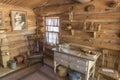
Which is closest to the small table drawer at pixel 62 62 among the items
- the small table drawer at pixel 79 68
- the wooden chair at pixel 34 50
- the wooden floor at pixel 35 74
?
the small table drawer at pixel 79 68

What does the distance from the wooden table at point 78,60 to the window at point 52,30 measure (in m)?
1.18

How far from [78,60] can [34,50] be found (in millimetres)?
2496

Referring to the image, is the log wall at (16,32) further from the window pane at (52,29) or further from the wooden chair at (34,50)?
the window pane at (52,29)

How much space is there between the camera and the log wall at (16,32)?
12.4ft

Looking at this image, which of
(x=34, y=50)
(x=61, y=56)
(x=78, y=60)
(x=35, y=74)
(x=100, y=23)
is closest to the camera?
(x=78, y=60)

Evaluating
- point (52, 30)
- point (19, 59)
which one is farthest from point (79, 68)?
point (19, 59)

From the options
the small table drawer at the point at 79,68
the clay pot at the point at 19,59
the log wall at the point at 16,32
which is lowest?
the clay pot at the point at 19,59

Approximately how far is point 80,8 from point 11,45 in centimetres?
320

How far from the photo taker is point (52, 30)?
430 centimetres

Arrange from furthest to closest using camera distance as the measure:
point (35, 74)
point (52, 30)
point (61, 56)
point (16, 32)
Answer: point (52, 30), point (16, 32), point (35, 74), point (61, 56)

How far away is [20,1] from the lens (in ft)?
12.0

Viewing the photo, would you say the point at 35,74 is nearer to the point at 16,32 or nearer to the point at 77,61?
the point at 77,61

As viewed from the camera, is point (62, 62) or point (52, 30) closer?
point (62, 62)

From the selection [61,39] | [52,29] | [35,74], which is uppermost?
[52,29]
